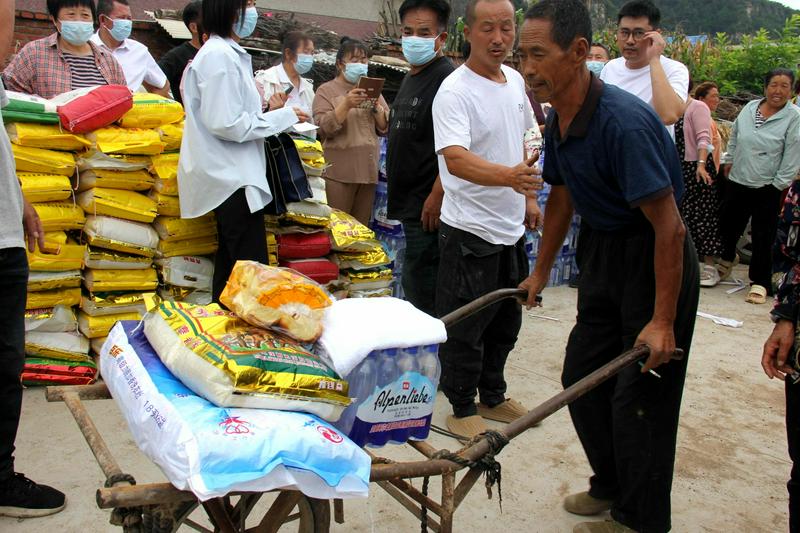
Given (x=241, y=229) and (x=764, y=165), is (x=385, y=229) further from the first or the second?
(x=764, y=165)

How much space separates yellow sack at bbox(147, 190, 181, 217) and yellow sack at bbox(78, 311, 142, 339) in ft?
2.04

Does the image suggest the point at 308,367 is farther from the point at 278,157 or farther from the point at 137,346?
the point at 278,157

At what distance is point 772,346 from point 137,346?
6.85 feet

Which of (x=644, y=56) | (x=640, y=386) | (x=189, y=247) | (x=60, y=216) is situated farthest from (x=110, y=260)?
(x=644, y=56)

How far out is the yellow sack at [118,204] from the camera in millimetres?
4086

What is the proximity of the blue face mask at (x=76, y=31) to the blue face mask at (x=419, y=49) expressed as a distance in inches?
80.1

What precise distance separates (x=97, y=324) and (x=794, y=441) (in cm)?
350

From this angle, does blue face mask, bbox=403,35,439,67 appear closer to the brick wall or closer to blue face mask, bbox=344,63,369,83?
blue face mask, bbox=344,63,369,83

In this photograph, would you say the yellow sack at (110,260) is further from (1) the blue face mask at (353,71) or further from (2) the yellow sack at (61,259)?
(1) the blue face mask at (353,71)

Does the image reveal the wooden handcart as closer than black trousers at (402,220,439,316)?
Yes

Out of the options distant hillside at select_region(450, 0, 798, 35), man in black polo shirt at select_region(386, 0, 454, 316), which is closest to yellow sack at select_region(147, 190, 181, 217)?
man in black polo shirt at select_region(386, 0, 454, 316)

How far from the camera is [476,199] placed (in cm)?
359

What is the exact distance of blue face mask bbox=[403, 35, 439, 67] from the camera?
13.6 feet

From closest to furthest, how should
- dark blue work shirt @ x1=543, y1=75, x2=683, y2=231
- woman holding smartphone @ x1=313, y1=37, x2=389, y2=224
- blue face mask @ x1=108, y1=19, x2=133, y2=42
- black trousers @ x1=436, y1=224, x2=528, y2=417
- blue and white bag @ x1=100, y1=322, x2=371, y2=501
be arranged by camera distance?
1. blue and white bag @ x1=100, y1=322, x2=371, y2=501
2. dark blue work shirt @ x1=543, y1=75, x2=683, y2=231
3. black trousers @ x1=436, y1=224, x2=528, y2=417
4. blue face mask @ x1=108, y1=19, x2=133, y2=42
5. woman holding smartphone @ x1=313, y1=37, x2=389, y2=224
